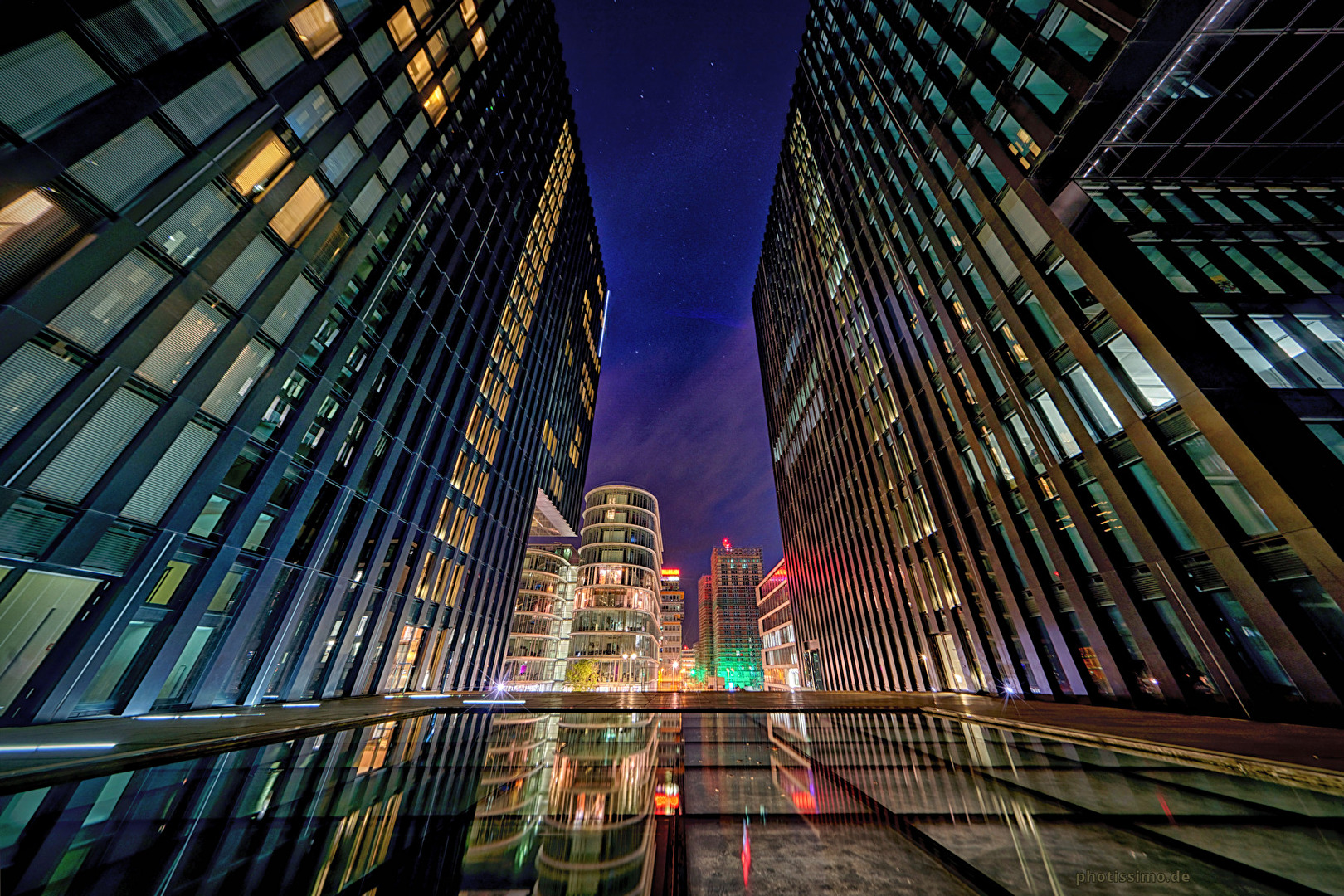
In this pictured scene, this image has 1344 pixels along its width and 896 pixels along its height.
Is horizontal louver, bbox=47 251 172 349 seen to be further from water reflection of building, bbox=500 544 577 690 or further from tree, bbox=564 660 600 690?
tree, bbox=564 660 600 690

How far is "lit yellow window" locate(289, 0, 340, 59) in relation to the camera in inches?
570

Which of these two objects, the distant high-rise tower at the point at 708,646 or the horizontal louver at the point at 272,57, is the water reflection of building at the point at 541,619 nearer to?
the horizontal louver at the point at 272,57

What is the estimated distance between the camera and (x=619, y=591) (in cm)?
5934

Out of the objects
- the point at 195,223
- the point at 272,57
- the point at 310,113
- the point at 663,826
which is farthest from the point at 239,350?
the point at 663,826

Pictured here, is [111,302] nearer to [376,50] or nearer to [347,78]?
[347,78]

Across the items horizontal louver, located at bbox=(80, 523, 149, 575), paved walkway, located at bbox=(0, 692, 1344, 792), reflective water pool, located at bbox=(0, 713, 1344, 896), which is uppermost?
horizontal louver, located at bbox=(80, 523, 149, 575)

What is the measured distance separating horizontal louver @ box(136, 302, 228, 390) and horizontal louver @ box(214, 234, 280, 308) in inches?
26.8

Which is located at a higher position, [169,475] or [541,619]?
[541,619]

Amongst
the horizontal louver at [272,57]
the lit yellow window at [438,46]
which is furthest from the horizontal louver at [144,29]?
the lit yellow window at [438,46]

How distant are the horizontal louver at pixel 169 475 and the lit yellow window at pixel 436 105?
18.6 m

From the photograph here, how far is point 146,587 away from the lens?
10727 millimetres

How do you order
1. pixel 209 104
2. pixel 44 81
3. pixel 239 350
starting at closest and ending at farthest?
1. pixel 44 81
2. pixel 209 104
3. pixel 239 350

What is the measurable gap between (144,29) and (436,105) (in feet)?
44.2

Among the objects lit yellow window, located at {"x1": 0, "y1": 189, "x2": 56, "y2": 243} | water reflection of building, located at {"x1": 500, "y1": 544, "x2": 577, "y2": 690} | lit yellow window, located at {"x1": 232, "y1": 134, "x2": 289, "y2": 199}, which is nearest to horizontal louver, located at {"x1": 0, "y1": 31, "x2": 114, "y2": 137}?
lit yellow window, located at {"x1": 0, "y1": 189, "x2": 56, "y2": 243}
